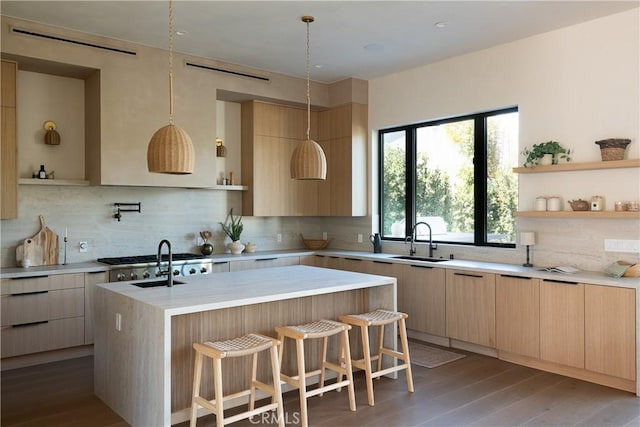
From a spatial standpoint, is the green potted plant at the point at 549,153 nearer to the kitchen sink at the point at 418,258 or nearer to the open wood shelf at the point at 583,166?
the open wood shelf at the point at 583,166

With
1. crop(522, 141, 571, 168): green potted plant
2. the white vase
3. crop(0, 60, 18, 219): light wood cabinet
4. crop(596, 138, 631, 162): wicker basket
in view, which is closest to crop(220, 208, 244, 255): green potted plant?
the white vase

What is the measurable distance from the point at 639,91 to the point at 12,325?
18.5 feet

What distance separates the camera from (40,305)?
4457mm

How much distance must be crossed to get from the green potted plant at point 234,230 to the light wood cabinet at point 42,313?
1.89m

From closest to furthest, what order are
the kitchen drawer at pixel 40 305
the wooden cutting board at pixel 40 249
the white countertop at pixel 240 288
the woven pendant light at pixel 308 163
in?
the white countertop at pixel 240 288, the woven pendant light at pixel 308 163, the kitchen drawer at pixel 40 305, the wooden cutting board at pixel 40 249

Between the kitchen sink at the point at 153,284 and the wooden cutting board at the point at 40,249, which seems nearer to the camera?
the kitchen sink at the point at 153,284

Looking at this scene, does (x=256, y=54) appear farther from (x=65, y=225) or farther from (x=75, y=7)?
(x=65, y=225)

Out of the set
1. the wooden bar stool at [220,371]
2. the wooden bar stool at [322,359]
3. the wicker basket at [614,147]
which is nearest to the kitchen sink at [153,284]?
the wooden bar stool at [220,371]

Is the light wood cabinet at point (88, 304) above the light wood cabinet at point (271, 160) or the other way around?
the other way around

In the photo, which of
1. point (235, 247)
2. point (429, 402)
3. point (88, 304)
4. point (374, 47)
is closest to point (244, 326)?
point (429, 402)

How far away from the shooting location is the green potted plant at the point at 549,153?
465 cm

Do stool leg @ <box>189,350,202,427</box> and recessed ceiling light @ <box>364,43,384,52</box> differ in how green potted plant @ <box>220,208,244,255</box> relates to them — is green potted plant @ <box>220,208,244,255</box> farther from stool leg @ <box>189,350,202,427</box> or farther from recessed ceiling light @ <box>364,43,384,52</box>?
stool leg @ <box>189,350,202,427</box>

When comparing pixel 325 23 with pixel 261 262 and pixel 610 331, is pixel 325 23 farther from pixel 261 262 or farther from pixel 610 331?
pixel 610 331

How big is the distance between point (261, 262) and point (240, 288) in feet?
8.02
